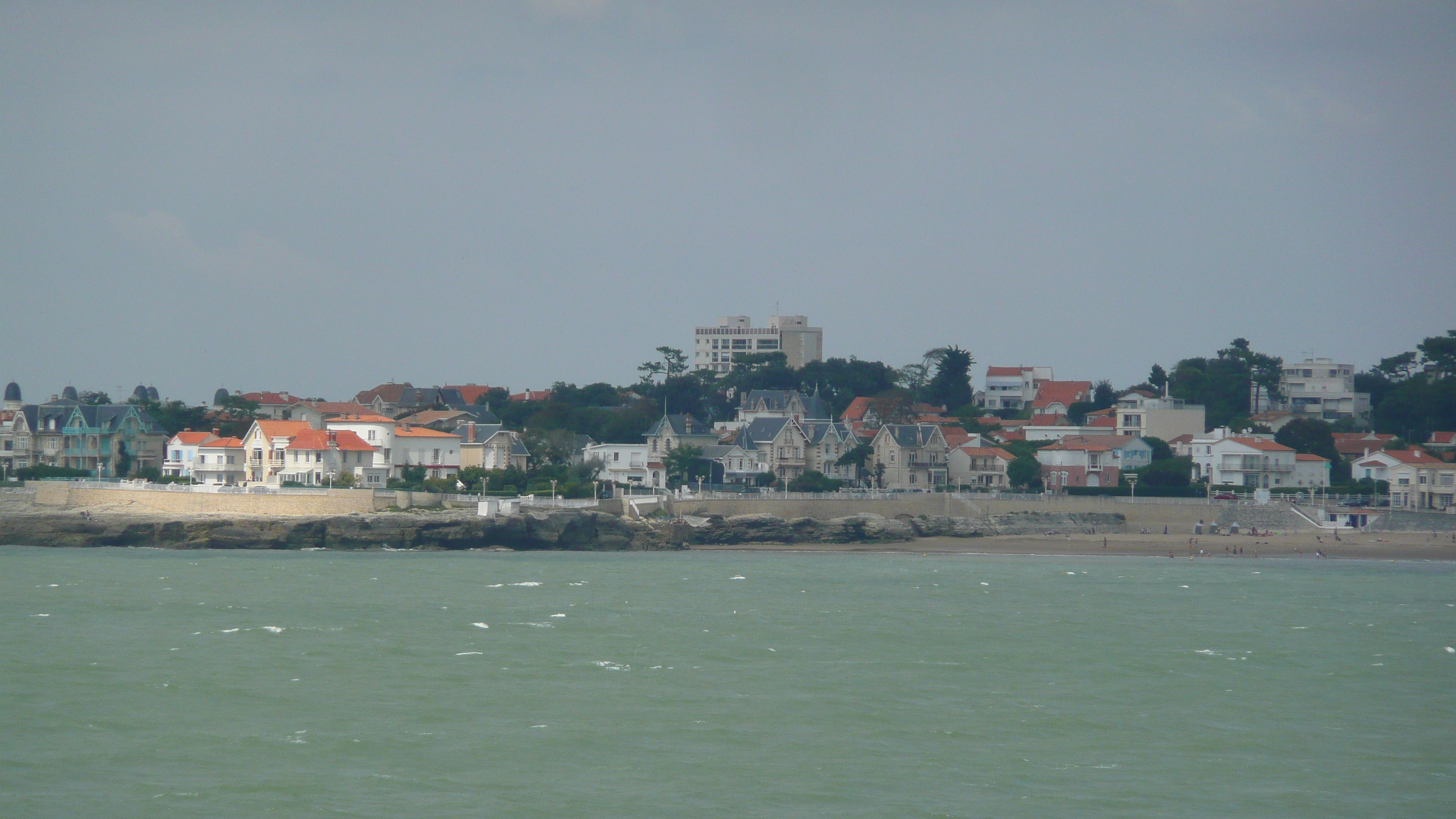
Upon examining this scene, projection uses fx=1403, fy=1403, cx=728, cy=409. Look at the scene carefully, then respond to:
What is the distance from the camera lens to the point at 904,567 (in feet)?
167

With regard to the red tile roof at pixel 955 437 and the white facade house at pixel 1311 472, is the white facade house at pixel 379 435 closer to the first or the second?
the red tile roof at pixel 955 437

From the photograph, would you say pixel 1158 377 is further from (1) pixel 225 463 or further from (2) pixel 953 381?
(1) pixel 225 463

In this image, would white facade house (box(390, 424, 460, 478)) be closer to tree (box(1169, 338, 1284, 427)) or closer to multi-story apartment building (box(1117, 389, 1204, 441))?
multi-story apartment building (box(1117, 389, 1204, 441))

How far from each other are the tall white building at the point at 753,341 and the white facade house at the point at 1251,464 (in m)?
63.4

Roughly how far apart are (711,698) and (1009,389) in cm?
9270

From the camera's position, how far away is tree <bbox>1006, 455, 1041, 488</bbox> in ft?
251

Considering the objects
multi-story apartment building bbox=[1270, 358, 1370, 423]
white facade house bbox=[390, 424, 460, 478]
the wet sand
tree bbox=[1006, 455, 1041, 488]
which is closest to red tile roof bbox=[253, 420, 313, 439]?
white facade house bbox=[390, 424, 460, 478]

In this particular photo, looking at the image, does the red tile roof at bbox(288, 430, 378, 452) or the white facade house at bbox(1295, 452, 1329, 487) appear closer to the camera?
the red tile roof at bbox(288, 430, 378, 452)

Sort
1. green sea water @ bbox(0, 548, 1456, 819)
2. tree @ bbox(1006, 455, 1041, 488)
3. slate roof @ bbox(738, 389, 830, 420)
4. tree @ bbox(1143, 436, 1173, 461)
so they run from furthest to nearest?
slate roof @ bbox(738, 389, 830, 420) → tree @ bbox(1143, 436, 1173, 461) → tree @ bbox(1006, 455, 1041, 488) → green sea water @ bbox(0, 548, 1456, 819)

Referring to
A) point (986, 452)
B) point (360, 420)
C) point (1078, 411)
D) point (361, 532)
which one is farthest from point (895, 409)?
point (361, 532)

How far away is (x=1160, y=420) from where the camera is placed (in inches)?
3460

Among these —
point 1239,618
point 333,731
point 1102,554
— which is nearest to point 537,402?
point 1102,554

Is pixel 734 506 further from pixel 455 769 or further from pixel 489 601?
pixel 455 769

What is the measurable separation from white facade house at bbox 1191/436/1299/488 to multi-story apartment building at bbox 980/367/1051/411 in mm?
36888
